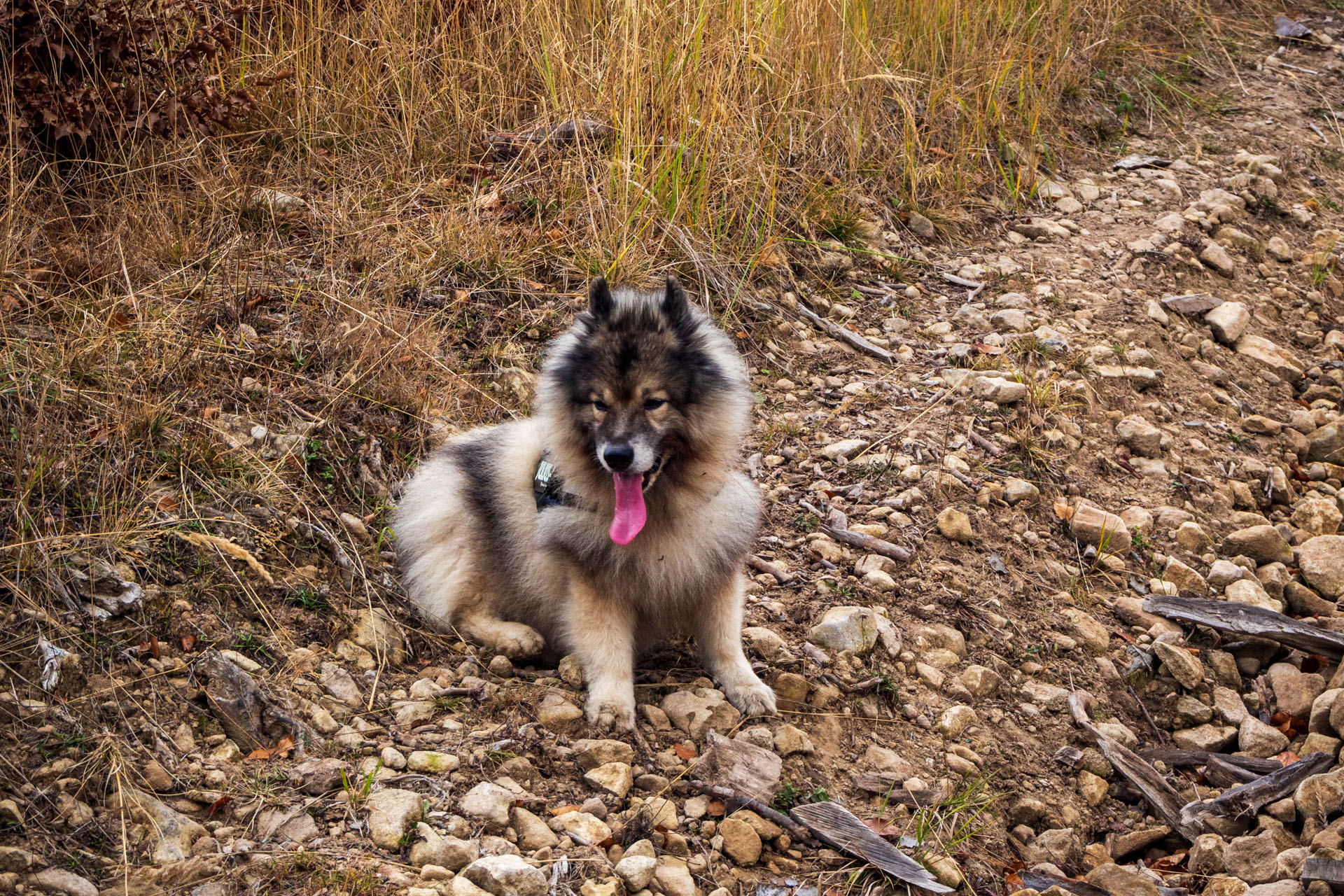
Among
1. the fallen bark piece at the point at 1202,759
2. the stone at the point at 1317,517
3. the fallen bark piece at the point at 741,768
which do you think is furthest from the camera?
the stone at the point at 1317,517

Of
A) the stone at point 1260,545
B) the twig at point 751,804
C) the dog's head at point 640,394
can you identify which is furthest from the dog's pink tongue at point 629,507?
the stone at point 1260,545

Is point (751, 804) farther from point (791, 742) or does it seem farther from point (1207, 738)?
point (1207, 738)

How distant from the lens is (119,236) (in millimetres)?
4461

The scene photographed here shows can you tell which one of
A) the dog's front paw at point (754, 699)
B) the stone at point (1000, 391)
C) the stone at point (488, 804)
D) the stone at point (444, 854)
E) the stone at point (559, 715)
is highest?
the stone at point (1000, 391)

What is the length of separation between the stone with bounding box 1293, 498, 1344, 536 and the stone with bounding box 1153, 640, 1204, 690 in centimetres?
140

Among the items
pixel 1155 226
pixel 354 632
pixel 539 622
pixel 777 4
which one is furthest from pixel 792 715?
pixel 1155 226

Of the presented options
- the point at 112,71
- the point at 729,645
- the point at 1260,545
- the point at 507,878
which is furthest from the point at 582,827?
the point at 112,71

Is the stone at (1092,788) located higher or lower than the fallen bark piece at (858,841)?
lower

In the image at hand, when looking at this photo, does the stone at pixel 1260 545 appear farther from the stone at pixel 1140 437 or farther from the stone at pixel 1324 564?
the stone at pixel 1140 437

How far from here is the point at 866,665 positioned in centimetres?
375

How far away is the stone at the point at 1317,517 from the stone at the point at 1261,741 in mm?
1538

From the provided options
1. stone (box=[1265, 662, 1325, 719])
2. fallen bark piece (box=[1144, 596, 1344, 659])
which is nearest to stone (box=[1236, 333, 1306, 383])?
fallen bark piece (box=[1144, 596, 1344, 659])

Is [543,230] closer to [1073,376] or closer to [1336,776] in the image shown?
[1073,376]

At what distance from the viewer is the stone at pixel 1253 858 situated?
298 centimetres
